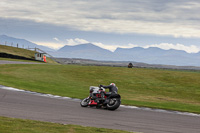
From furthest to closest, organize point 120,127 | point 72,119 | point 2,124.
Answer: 1. point 72,119
2. point 120,127
3. point 2,124

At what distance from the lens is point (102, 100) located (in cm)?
1695

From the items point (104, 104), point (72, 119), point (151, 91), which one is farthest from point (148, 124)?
point (151, 91)

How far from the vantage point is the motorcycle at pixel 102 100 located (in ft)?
54.5

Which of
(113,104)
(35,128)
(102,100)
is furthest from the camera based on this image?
(102,100)

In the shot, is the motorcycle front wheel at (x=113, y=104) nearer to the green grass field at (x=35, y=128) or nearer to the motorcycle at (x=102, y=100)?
the motorcycle at (x=102, y=100)

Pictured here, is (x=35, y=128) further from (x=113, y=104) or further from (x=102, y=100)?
(x=102, y=100)

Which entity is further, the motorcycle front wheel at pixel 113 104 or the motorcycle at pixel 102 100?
the motorcycle at pixel 102 100

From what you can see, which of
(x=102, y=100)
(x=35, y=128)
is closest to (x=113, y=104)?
Answer: (x=102, y=100)

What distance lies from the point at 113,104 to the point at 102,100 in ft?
2.39

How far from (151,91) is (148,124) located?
2109cm

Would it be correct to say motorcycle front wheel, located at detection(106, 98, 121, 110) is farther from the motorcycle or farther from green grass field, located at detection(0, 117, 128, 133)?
green grass field, located at detection(0, 117, 128, 133)

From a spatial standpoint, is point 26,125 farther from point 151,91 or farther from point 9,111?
point 151,91

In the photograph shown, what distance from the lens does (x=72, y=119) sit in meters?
A: 12.6

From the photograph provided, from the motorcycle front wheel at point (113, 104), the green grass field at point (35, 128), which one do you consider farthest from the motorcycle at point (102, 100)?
the green grass field at point (35, 128)
